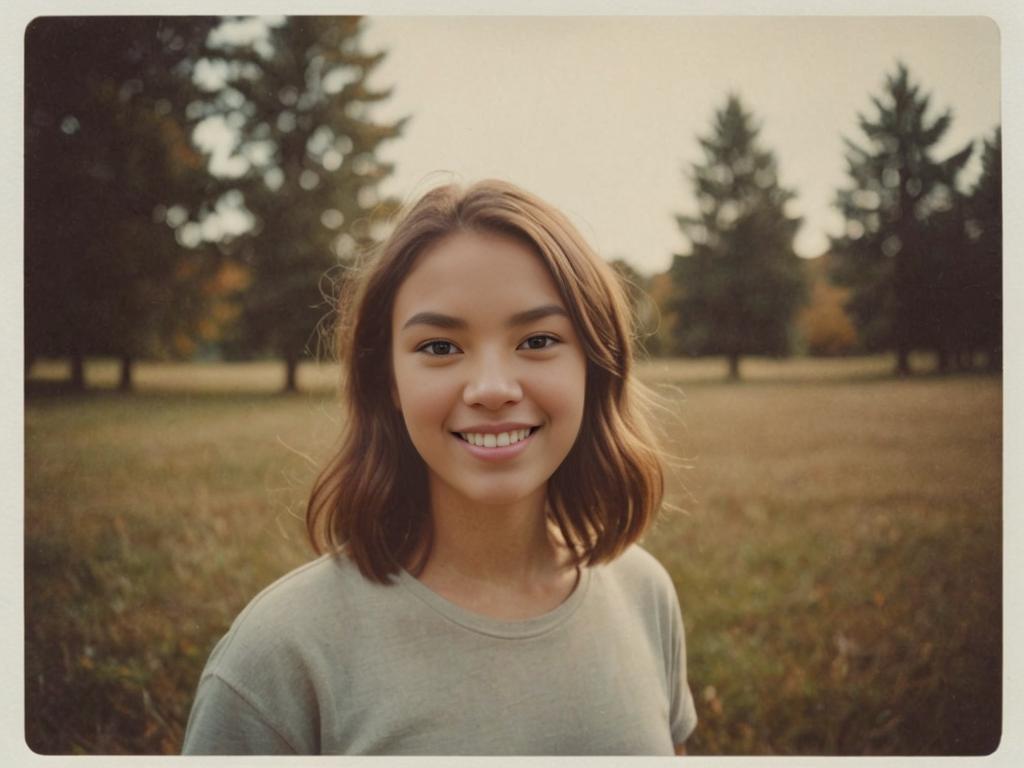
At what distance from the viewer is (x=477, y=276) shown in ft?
4.14

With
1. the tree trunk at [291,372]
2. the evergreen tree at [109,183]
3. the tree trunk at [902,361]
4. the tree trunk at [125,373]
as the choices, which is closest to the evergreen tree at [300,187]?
the tree trunk at [291,372]

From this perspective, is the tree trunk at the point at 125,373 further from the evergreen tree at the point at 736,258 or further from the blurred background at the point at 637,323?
the evergreen tree at the point at 736,258

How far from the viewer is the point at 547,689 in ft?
4.34

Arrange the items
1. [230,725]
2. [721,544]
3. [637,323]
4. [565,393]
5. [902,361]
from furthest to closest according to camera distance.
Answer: [721,544], [902,361], [637,323], [565,393], [230,725]

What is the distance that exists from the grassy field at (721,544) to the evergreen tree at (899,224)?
138 mm

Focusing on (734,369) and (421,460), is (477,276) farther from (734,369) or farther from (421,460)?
(734,369)

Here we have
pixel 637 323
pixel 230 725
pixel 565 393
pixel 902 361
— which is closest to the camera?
pixel 230 725

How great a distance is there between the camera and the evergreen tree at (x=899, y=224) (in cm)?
204

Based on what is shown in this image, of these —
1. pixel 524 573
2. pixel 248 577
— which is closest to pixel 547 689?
pixel 524 573

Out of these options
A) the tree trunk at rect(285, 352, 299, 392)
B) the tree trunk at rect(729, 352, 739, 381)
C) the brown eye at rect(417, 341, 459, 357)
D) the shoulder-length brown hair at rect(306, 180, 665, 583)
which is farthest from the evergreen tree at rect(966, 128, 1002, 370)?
the tree trunk at rect(285, 352, 299, 392)

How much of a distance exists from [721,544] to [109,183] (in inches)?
76.3

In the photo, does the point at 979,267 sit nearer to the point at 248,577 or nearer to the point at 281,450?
the point at 281,450

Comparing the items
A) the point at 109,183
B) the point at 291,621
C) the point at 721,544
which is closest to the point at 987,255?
the point at 721,544

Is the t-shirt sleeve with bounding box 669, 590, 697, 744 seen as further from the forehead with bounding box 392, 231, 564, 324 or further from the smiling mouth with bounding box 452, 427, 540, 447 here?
the forehead with bounding box 392, 231, 564, 324
